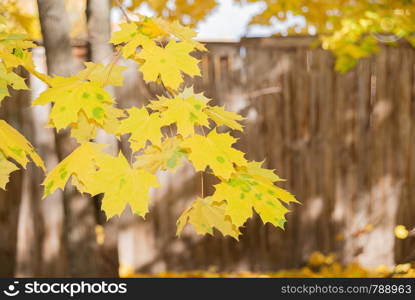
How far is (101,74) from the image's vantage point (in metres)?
1.93

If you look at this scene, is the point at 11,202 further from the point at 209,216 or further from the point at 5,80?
the point at 209,216

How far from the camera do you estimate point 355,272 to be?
5.15 metres

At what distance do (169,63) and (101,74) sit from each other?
0.30 metres

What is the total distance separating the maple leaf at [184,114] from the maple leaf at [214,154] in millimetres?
49

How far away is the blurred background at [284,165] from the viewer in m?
4.51

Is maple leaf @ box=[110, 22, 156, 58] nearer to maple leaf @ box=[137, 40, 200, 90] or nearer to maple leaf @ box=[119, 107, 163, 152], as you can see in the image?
maple leaf @ box=[137, 40, 200, 90]

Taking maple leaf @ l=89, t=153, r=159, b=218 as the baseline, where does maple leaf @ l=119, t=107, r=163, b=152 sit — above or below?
above

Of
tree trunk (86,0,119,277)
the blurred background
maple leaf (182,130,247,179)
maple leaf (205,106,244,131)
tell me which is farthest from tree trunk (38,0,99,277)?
maple leaf (182,130,247,179)

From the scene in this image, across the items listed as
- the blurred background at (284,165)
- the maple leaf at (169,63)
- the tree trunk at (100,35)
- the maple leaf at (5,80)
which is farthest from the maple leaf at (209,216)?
the blurred background at (284,165)

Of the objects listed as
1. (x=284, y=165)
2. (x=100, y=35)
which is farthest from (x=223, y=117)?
(x=284, y=165)

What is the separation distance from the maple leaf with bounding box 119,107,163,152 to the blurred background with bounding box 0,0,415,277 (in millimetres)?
2558

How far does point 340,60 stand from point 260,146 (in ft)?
3.97

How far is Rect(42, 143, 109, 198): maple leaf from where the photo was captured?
1850 millimetres

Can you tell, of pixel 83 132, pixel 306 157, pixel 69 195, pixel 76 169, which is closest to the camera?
pixel 76 169
